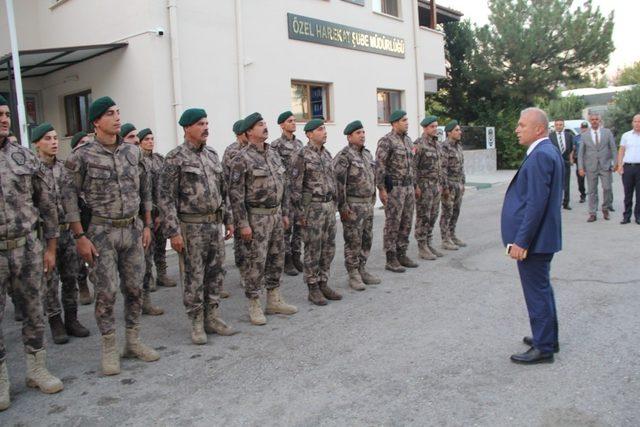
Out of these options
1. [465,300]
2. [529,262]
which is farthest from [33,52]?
[529,262]

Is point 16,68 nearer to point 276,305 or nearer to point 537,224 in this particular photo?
point 276,305

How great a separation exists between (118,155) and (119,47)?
633 cm

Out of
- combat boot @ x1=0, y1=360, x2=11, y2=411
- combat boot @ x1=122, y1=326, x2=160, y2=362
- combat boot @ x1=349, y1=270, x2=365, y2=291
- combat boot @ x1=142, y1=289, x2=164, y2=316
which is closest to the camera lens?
combat boot @ x1=0, y1=360, x2=11, y2=411

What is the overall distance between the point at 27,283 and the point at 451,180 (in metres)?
5.99

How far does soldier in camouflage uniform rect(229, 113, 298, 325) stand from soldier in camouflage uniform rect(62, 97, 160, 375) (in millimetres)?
1012

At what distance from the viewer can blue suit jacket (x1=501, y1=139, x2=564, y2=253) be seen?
149 inches

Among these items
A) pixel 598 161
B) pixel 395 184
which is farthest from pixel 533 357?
pixel 598 161

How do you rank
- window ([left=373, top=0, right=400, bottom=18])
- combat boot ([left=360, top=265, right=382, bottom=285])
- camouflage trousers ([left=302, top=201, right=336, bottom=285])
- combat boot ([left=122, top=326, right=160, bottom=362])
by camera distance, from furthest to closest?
window ([left=373, top=0, right=400, bottom=18]), combat boot ([left=360, top=265, right=382, bottom=285]), camouflage trousers ([left=302, top=201, right=336, bottom=285]), combat boot ([left=122, top=326, right=160, bottom=362])

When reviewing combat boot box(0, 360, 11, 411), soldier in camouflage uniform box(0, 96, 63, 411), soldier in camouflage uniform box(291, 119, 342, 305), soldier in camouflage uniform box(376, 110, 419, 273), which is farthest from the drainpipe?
combat boot box(0, 360, 11, 411)

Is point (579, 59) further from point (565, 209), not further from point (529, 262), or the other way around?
point (529, 262)

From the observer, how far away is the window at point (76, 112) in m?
11.4

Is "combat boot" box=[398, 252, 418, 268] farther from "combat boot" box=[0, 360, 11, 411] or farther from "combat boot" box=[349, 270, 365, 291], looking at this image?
"combat boot" box=[0, 360, 11, 411]

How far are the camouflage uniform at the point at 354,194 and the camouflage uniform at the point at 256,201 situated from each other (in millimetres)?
1122

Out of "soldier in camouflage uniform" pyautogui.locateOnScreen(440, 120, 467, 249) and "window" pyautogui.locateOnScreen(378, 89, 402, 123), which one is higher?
"window" pyautogui.locateOnScreen(378, 89, 402, 123)
